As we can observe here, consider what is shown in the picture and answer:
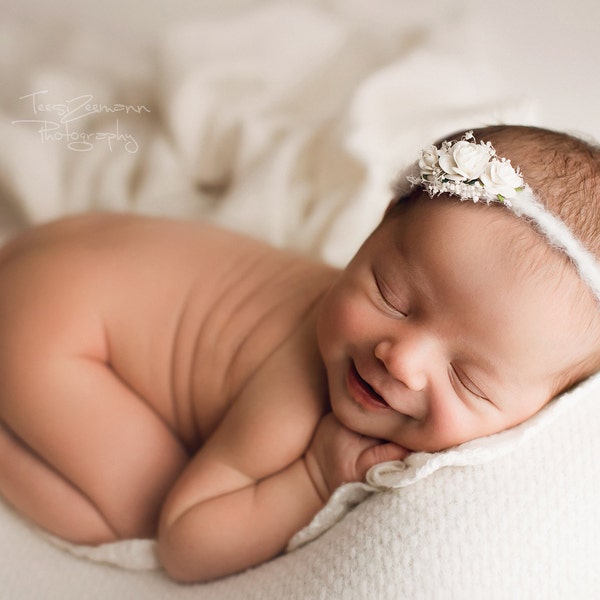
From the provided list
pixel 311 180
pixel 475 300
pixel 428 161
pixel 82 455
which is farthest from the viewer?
pixel 311 180

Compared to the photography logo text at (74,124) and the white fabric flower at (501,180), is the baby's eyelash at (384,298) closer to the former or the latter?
the white fabric flower at (501,180)

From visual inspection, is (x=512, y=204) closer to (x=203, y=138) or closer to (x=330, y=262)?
(x=330, y=262)

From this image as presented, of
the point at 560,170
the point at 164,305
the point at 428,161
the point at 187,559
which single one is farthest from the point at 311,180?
the point at 187,559

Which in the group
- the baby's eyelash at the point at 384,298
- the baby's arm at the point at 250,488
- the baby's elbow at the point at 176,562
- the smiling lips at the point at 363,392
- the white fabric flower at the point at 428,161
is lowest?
the baby's elbow at the point at 176,562

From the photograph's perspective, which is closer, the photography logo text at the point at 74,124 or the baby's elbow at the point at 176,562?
the baby's elbow at the point at 176,562

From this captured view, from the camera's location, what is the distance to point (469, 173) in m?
1.09

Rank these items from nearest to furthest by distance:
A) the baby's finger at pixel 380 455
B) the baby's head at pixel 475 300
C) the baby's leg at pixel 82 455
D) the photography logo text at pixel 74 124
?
the baby's head at pixel 475 300 < the baby's finger at pixel 380 455 < the baby's leg at pixel 82 455 < the photography logo text at pixel 74 124

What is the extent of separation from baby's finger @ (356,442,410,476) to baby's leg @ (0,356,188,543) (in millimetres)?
387

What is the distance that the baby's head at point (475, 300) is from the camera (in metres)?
1.05

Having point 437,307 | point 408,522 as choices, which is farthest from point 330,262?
point 408,522

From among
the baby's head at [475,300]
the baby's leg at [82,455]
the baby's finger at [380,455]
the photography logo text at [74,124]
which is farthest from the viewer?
the photography logo text at [74,124]

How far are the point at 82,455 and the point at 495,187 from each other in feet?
2.66

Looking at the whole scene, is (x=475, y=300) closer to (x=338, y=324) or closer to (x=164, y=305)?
(x=338, y=324)

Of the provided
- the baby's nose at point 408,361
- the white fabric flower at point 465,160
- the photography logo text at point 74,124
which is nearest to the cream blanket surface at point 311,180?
the photography logo text at point 74,124
